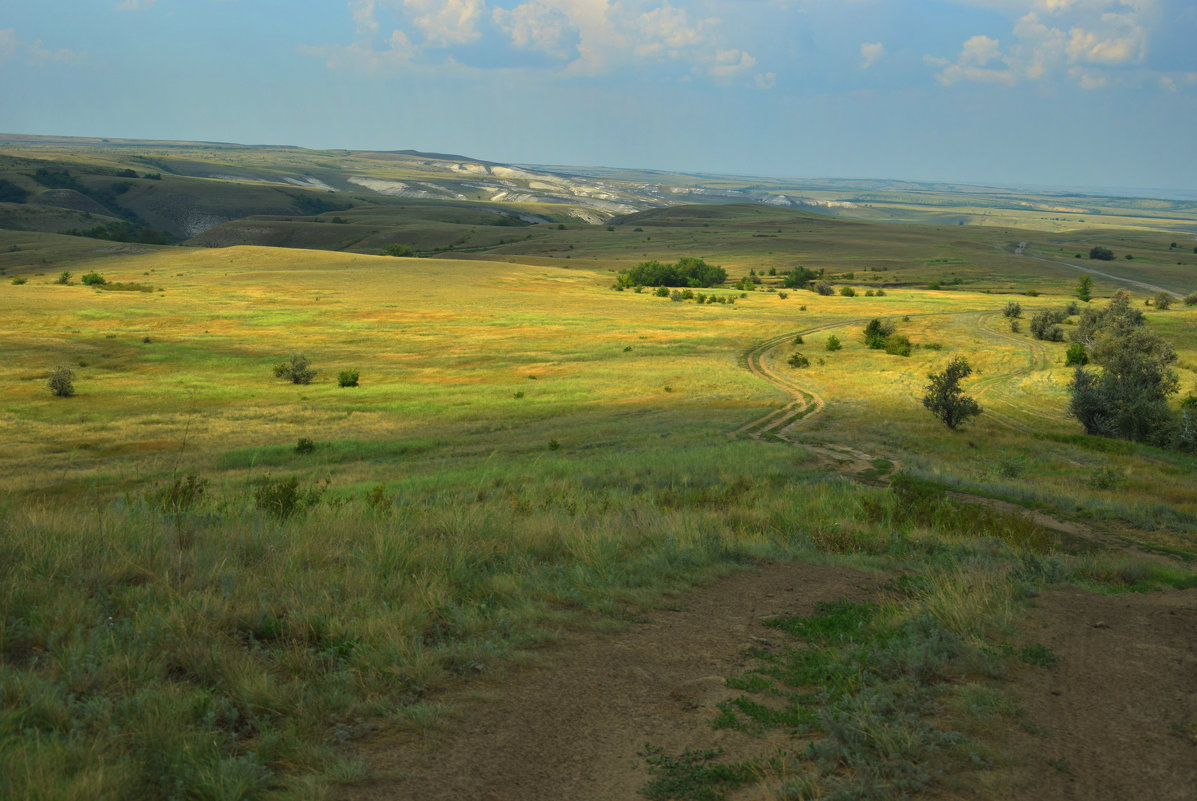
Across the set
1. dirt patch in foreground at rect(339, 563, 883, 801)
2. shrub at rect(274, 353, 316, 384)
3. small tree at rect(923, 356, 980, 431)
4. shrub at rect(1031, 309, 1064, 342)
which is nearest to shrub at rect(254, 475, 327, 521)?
dirt patch in foreground at rect(339, 563, 883, 801)

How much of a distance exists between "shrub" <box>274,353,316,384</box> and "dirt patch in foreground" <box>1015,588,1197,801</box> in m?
37.6

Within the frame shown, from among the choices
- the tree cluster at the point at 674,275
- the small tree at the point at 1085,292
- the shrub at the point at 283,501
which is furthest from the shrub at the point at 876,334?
the shrub at the point at 283,501

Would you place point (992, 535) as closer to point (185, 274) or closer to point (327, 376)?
point (327, 376)

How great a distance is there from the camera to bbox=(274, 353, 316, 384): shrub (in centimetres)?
3938

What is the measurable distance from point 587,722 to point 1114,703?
11.8 ft

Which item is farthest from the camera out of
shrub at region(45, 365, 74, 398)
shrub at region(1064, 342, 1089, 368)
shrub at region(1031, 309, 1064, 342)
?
shrub at region(1031, 309, 1064, 342)

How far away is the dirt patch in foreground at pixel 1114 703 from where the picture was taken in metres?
4.34

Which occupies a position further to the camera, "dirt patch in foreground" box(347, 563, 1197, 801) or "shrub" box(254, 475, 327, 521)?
"shrub" box(254, 475, 327, 521)

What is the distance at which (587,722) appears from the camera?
16.4 ft

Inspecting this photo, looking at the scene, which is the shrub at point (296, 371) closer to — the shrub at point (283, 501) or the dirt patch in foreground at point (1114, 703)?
the shrub at point (283, 501)

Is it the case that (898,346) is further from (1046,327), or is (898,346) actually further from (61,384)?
(61,384)

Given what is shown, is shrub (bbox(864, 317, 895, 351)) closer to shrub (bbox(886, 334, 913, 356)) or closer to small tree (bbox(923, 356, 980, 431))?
shrub (bbox(886, 334, 913, 356))

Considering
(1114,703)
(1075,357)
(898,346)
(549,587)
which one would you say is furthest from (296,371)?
(1075,357)

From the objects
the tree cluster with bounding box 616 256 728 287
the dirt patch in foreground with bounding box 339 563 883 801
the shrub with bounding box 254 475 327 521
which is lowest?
the shrub with bounding box 254 475 327 521
